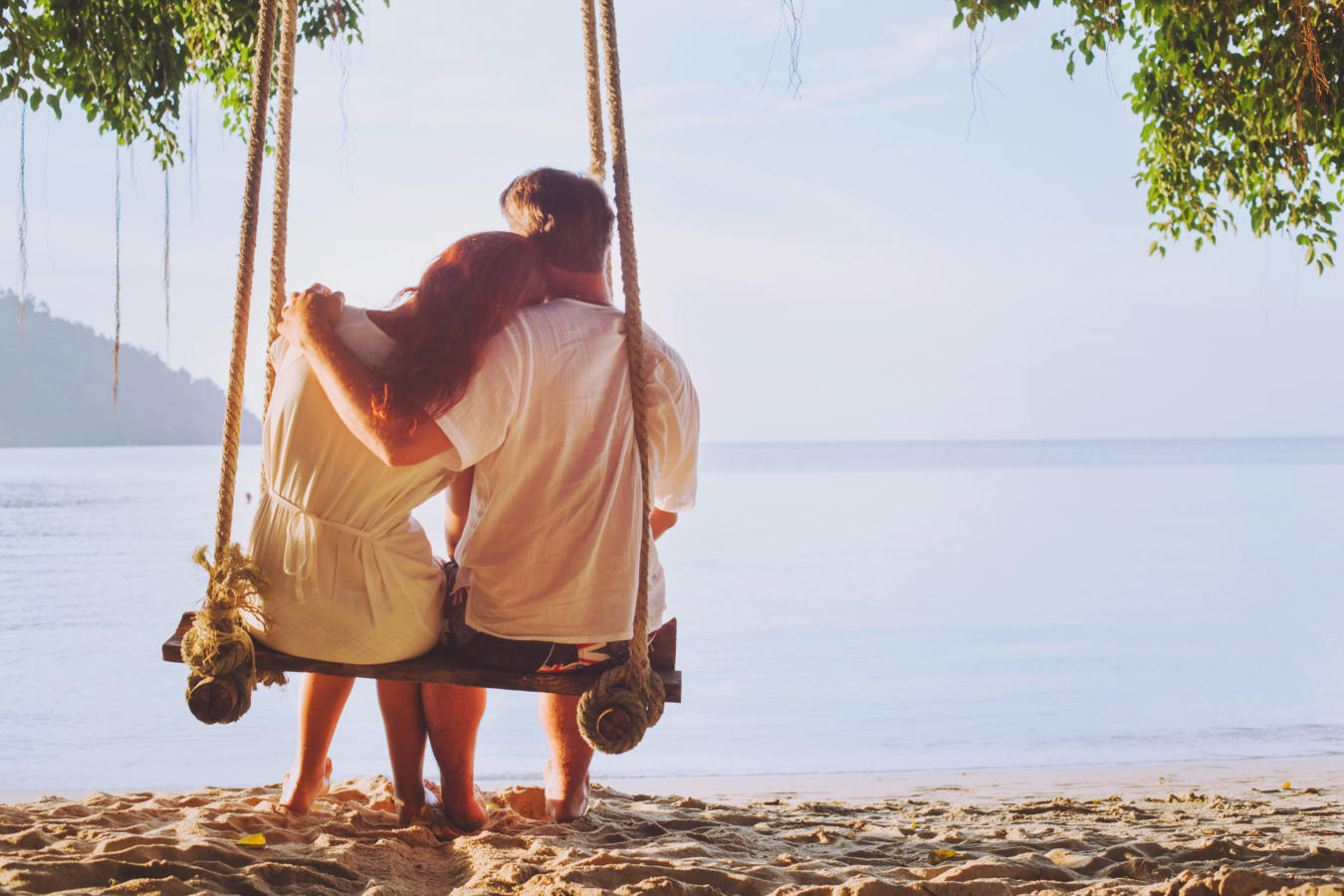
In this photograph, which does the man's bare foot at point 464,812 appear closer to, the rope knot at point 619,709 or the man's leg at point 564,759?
the man's leg at point 564,759

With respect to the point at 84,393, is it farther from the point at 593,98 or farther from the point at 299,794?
the point at 593,98

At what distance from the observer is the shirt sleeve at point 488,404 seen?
1.86m

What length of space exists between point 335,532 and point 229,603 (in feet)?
0.69

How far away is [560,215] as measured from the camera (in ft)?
6.80

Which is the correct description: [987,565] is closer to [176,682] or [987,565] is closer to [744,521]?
[744,521]

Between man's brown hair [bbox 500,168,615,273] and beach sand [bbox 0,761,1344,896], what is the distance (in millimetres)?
1114

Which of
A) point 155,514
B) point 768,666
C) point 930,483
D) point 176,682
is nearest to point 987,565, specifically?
point 768,666

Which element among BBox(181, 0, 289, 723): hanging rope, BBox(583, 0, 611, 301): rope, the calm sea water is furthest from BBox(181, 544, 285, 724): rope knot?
the calm sea water

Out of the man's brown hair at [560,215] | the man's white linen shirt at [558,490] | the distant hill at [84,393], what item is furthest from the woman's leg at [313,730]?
the distant hill at [84,393]

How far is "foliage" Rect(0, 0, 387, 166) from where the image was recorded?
2.96 metres

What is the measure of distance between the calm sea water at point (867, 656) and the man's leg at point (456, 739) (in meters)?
2.20

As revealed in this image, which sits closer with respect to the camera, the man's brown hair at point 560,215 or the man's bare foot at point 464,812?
the man's brown hair at point 560,215

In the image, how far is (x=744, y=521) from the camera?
1717 cm

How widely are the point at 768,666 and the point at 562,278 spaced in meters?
4.96
